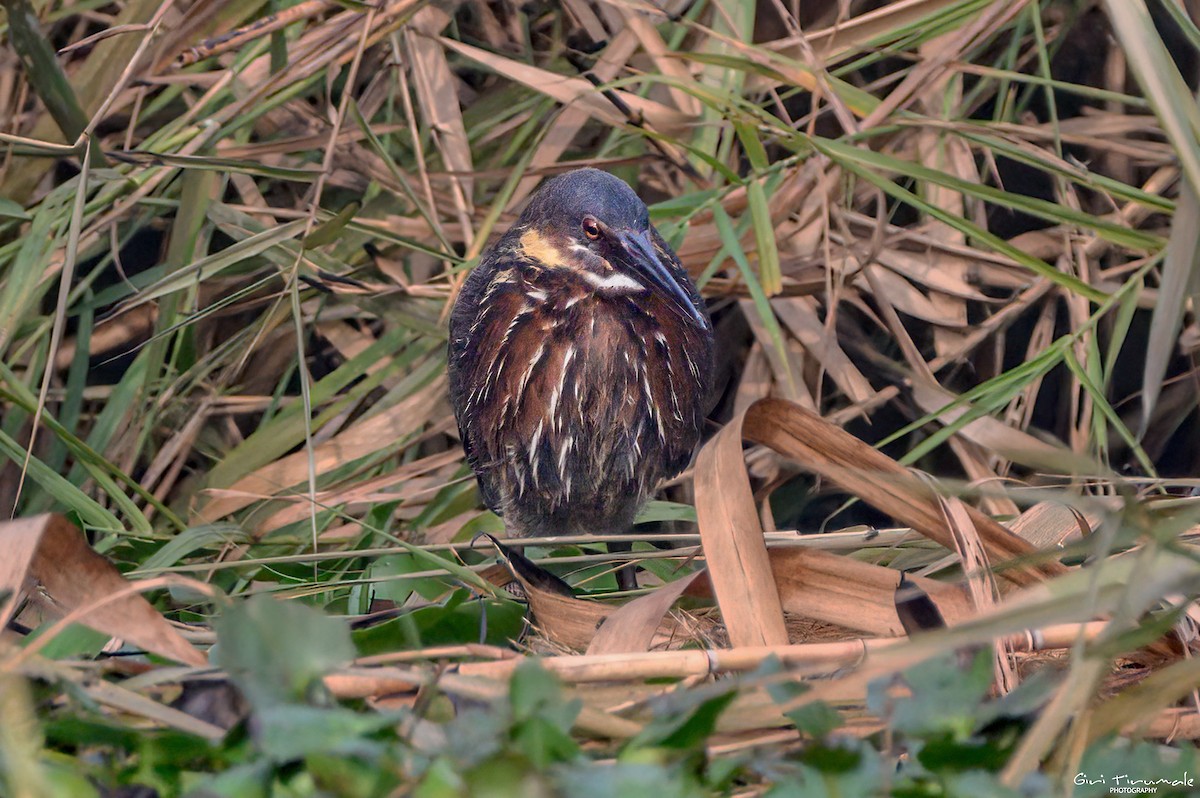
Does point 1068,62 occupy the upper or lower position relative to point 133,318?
upper

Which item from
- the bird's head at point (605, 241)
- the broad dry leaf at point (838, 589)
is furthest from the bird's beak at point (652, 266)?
the broad dry leaf at point (838, 589)

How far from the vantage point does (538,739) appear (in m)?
0.77

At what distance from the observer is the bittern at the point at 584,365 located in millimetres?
1905

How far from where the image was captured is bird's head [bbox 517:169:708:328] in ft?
6.16

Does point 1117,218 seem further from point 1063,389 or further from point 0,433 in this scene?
point 0,433

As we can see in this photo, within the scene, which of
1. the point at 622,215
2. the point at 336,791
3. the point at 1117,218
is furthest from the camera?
the point at 1117,218

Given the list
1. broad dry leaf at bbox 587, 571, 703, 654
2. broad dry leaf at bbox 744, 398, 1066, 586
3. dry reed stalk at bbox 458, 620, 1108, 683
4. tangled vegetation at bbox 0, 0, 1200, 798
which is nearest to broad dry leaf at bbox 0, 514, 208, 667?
tangled vegetation at bbox 0, 0, 1200, 798

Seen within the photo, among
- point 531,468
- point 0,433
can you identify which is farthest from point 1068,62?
point 0,433

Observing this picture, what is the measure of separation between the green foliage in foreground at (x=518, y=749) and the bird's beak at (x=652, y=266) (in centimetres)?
103

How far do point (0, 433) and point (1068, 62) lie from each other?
6.61ft

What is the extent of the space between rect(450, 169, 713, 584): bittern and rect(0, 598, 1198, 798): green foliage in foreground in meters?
1.06

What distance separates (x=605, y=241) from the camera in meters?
1.93

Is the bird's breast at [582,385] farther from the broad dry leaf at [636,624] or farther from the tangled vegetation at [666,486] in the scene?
the broad dry leaf at [636,624]

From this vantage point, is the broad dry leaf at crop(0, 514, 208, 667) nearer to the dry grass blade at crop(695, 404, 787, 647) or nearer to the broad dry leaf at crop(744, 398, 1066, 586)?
the dry grass blade at crop(695, 404, 787, 647)
